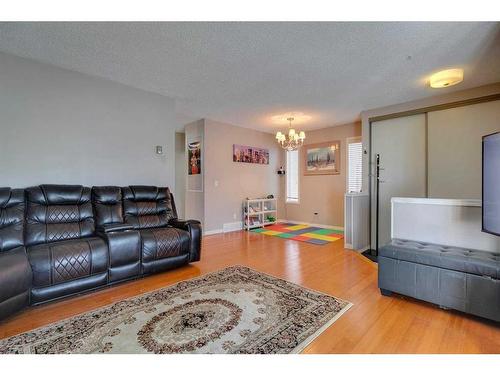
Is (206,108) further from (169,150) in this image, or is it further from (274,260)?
(274,260)

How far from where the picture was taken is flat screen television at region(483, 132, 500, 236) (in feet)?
5.98

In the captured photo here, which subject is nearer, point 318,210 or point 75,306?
point 75,306

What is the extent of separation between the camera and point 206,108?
468cm

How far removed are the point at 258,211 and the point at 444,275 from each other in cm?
448

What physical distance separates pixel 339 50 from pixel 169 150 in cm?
299

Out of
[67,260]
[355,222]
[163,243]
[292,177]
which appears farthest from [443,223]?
[292,177]

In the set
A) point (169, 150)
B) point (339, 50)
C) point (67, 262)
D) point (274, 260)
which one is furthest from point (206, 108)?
point (67, 262)

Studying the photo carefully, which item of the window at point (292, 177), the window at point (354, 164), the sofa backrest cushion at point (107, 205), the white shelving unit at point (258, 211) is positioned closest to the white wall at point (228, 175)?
the white shelving unit at point (258, 211)

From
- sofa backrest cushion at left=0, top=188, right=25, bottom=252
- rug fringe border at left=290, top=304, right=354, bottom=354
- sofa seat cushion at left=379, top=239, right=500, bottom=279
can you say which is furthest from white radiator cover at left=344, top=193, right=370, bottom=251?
sofa backrest cushion at left=0, top=188, right=25, bottom=252

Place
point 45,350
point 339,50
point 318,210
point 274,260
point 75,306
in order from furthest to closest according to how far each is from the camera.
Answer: point 318,210 < point 274,260 < point 339,50 < point 75,306 < point 45,350

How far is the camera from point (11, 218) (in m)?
2.45

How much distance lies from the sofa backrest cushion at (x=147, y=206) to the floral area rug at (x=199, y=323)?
112cm

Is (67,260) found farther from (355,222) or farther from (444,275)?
(355,222)

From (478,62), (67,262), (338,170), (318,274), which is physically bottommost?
(318,274)
